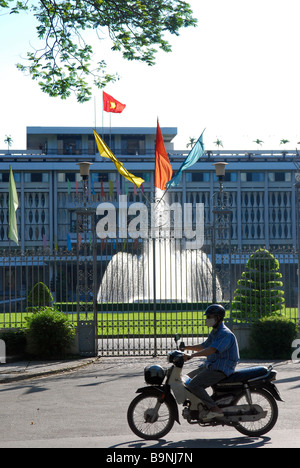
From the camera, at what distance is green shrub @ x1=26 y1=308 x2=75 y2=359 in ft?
53.1

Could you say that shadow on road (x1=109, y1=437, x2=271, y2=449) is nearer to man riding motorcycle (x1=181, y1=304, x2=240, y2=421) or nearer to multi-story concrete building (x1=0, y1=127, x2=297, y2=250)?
man riding motorcycle (x1=181, y1=304, x2=240, y2=421)

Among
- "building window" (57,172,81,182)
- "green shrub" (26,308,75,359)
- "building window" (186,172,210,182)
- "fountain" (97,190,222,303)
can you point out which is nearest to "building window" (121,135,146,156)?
"building window" (186,172,210,182)

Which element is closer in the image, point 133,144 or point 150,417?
point 150,417

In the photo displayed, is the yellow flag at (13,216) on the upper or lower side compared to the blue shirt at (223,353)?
upper

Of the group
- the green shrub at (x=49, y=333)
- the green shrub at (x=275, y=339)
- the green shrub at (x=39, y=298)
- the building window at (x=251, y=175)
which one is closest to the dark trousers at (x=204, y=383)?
the green shrub at (x=39, y=298)

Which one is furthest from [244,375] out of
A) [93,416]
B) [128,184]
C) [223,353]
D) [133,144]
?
[133,144]

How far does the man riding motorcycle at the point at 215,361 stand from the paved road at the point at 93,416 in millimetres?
468

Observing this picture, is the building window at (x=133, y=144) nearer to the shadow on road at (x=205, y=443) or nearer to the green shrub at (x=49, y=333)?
the green shrub at (x=49, y=333)

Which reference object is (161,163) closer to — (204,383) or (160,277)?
(160,277)

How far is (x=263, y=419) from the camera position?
812cm

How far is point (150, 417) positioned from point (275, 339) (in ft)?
29.0

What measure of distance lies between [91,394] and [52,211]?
76514 millimetres

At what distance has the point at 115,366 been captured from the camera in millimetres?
15633

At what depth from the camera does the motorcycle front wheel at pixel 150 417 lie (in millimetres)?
7941
